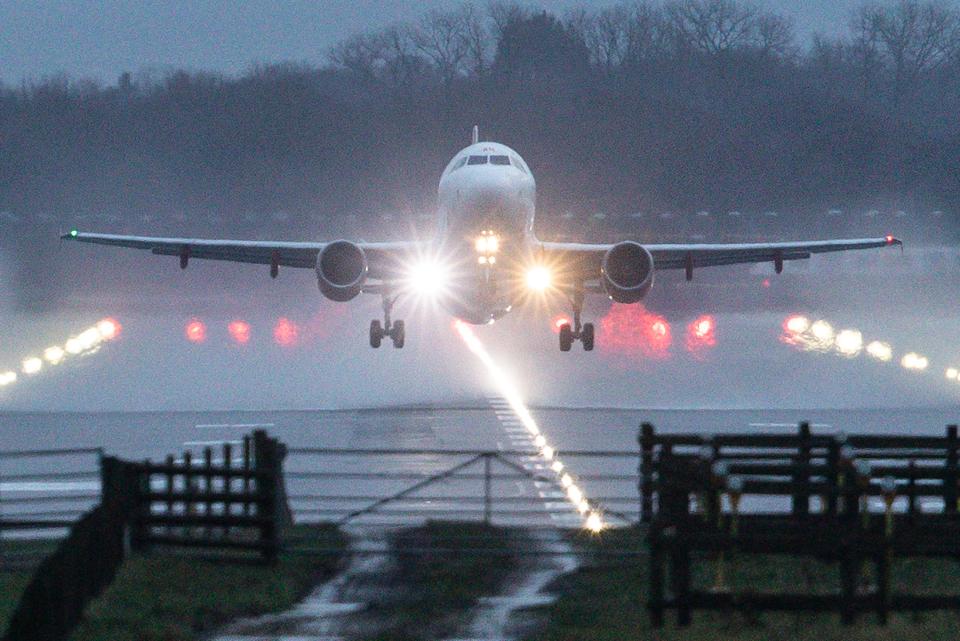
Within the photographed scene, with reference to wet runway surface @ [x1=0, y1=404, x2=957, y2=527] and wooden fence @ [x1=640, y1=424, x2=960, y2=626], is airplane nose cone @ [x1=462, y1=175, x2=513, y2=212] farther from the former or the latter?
wooden fence @ [x1=640, y1=424, x2=960, y2=626]

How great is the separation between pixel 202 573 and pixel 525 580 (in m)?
2.75

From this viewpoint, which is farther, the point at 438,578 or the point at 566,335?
the point at 566,335

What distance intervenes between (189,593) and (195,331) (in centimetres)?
3083

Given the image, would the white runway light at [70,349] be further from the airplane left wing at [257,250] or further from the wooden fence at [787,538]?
the wooden fence at [787,538]

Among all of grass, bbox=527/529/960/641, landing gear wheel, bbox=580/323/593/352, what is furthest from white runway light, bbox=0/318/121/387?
grass, bbox=527/529/960/641

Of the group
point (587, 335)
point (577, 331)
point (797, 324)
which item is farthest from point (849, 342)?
point (577, 331)

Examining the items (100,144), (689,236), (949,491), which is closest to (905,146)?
(689,236)

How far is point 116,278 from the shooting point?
183ft

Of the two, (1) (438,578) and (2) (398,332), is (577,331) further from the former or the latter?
(1) (438,578)

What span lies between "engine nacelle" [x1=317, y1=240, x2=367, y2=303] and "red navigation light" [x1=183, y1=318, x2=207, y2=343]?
1162 centimetres

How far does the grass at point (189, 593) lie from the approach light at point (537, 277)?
665 inches

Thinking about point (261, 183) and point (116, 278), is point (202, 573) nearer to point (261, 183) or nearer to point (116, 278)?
point (116, 278)

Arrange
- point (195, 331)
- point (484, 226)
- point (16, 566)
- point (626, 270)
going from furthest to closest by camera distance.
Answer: point (195, 331)
point (626, 270)
point (484, 226)
point (16, 566)

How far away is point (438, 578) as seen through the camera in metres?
14.1
